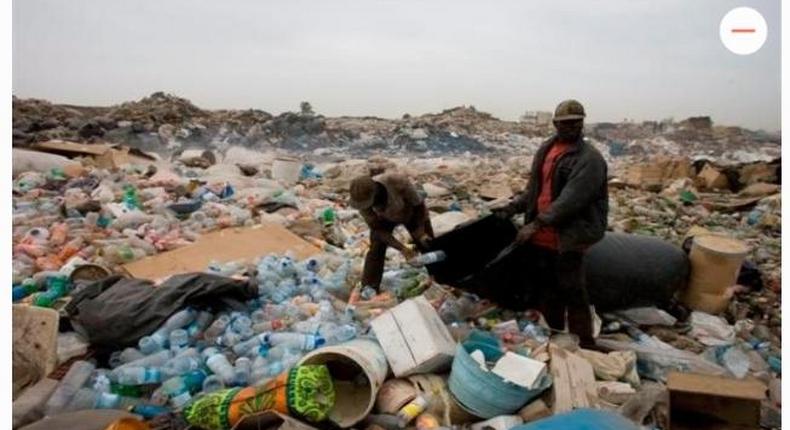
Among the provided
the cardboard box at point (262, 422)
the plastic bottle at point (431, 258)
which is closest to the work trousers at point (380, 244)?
the plastic bottle at point (431, 258)

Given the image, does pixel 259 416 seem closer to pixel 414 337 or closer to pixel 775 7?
pixel 414 337

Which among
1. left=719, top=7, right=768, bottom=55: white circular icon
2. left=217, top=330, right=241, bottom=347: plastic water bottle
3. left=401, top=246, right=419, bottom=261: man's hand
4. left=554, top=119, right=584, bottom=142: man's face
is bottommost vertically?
left=217, top=330, right=241, bottom=347: plastic water bottle

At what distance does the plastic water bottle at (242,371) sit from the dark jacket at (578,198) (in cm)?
114

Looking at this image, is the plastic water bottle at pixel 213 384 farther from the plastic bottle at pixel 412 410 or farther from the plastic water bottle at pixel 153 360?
the plastic bottle at pixel 412 410

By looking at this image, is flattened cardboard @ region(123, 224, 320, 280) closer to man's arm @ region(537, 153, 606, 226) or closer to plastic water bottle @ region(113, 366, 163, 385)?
plastic water bottle @ region(113, 366, 163, 385)

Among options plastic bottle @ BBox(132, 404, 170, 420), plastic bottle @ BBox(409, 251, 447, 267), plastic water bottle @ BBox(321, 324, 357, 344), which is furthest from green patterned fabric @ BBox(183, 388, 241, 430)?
plastic bottle @ BBox(409, 251, 447, 267)

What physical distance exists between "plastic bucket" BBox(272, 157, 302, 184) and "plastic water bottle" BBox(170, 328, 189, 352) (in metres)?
4.20

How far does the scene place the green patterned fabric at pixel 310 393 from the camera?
1625mm

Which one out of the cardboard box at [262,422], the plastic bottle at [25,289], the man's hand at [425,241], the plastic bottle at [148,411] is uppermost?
the man's hand at [425,241]

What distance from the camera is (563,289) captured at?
7.43 feet

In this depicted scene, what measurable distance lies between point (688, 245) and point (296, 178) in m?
4.51

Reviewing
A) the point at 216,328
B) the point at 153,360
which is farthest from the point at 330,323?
the point at 153,360

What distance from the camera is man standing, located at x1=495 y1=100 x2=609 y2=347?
212 centimetres

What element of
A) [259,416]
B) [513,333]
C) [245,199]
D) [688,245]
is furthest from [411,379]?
[245,199]
